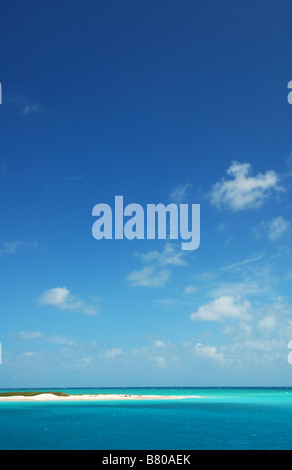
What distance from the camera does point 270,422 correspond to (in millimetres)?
52312

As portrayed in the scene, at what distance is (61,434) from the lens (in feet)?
133
